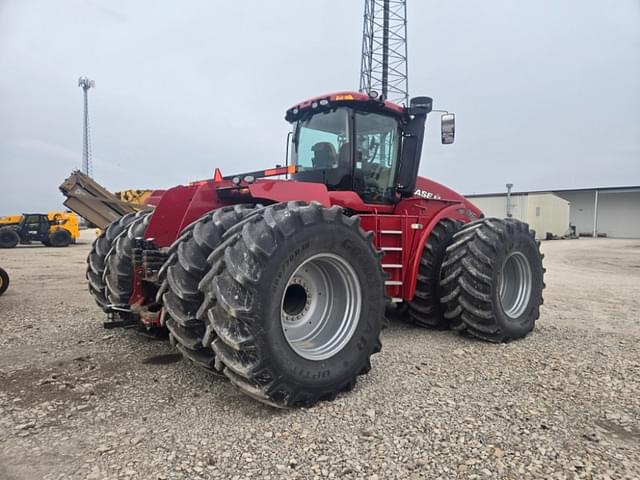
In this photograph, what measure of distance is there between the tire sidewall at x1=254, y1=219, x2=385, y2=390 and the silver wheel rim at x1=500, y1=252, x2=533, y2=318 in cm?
248

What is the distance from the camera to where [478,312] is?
4594 mm

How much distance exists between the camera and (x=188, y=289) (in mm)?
2984

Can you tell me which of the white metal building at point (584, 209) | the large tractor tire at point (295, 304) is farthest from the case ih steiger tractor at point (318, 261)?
the white metal building at point (584, 209)

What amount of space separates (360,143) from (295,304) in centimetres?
213

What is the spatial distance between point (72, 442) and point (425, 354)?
2.97 metres

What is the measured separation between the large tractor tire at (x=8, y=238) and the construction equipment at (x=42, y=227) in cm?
45

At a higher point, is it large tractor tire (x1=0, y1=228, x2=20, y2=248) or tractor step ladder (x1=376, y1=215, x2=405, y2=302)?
tractor step ladder (x1=376, y1=215, x2=405, y2=302)

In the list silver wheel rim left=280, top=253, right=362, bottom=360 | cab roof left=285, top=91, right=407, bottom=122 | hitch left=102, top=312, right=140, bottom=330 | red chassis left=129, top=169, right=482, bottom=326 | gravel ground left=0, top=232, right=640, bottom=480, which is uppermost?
cab roof left=285, top=91, right=407, bottom=122

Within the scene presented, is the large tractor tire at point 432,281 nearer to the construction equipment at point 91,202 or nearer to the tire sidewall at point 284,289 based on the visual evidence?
the tire sidewall at point 284,289

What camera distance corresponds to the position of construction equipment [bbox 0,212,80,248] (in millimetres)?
21750

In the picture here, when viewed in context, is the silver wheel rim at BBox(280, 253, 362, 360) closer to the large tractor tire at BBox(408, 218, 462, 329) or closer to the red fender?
the red fender

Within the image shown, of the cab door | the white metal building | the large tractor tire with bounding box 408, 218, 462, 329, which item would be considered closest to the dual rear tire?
the large tractor tire with bounding box 408, 218, 462, 329

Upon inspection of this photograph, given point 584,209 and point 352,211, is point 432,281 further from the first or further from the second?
point 584,209

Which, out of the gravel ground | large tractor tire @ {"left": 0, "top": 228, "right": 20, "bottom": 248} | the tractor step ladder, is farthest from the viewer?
large tractor tire @ {"left": 0, "top": 228, "right": 20, "bottom": 248}
